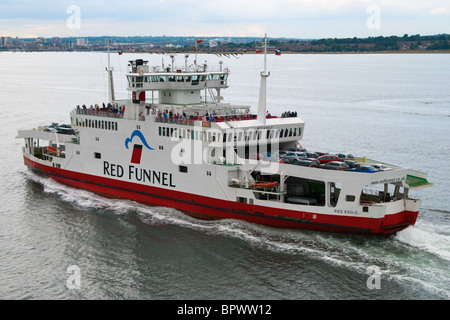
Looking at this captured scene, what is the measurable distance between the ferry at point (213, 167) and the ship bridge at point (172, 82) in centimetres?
7

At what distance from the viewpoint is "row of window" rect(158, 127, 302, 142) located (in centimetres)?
3175

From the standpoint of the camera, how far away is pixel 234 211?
3142 centimetres

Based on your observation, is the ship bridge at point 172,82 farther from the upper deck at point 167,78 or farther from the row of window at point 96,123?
the row of window at point 96,123

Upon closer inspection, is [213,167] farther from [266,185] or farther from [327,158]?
[327,158]

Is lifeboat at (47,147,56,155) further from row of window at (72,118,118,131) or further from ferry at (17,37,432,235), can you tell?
row of window at (72,118,118,131)

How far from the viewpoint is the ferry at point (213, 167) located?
28.4 m

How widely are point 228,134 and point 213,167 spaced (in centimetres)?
209

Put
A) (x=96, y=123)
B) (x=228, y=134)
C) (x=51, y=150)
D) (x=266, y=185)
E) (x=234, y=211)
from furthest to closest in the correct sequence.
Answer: (x=51, y=150) → (x=96, y=123) → (x=228, y=134) → (x=234, y=211) → (x=266, y=185)

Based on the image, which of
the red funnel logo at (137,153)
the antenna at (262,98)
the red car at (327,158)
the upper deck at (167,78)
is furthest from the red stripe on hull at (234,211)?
the upper deck at (167,78)

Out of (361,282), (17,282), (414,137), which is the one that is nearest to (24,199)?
(17,282)

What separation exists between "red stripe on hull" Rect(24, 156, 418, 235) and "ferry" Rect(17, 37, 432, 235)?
57 mm

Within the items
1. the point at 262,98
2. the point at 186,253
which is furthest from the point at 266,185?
the point at 186,253

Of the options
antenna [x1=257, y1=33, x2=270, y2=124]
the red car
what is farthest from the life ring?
the red car
